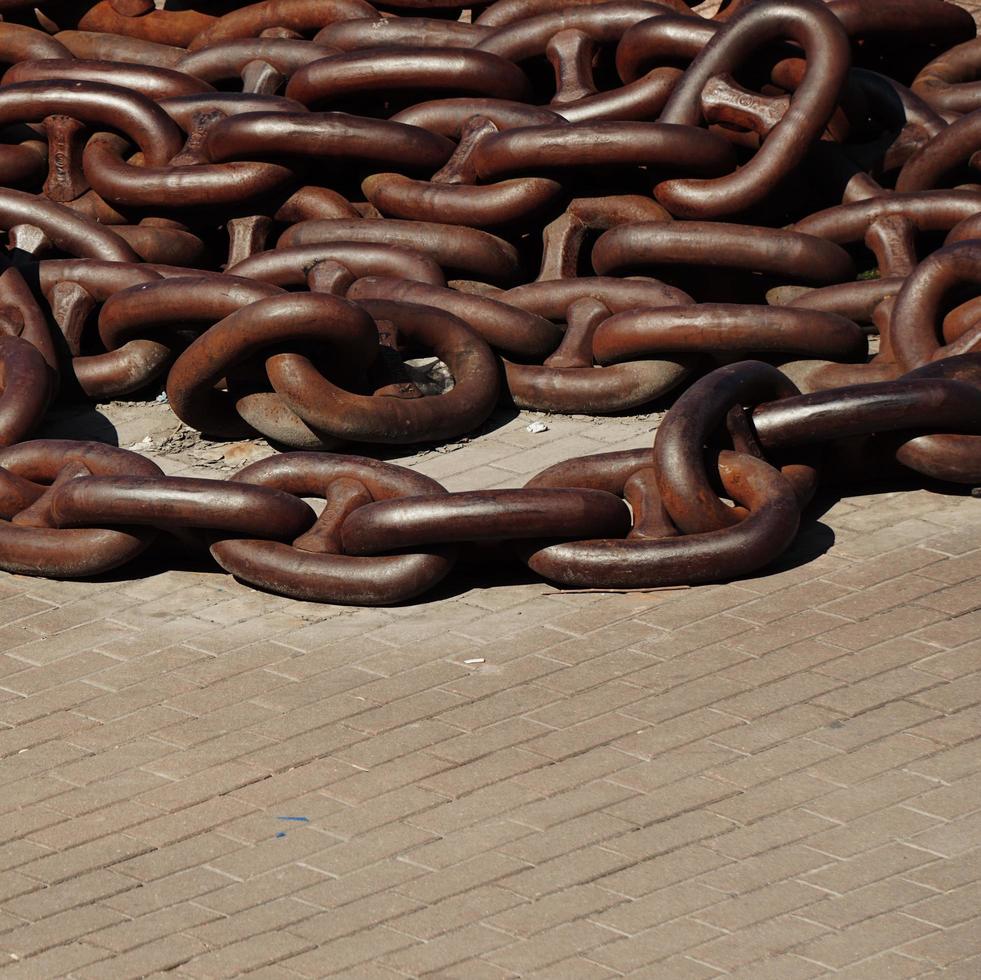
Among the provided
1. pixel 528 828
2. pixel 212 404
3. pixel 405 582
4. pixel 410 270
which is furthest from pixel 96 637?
pixel 410 270

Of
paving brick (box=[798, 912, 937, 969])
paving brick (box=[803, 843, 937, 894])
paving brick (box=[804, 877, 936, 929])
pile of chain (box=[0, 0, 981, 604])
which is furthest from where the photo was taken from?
pile of chain (box=[0, 0, 981, 604])

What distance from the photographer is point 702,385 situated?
4750 millimetres

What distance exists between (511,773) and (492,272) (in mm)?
2728

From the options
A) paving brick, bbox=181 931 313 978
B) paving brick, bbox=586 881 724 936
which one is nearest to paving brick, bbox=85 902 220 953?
paving brick, bbox=181 931 313 978

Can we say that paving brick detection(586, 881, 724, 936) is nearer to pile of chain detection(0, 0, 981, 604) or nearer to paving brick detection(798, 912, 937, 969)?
paving brick detection(798, 912, 937, 969)

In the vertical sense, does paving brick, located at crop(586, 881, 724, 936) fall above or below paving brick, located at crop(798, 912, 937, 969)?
below

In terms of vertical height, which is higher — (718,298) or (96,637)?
(718,298)

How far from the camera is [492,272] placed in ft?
20.0

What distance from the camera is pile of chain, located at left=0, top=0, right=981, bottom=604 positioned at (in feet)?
15.1

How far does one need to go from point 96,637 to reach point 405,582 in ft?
2.63

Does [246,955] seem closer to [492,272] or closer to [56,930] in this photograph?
[56,930]

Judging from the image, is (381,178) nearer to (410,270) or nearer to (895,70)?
(410,270)

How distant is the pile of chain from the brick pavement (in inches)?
7.5

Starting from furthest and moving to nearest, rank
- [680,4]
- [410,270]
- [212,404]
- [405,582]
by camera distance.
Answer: [680,4] → [410,270] → [212,404] → [405,582]
